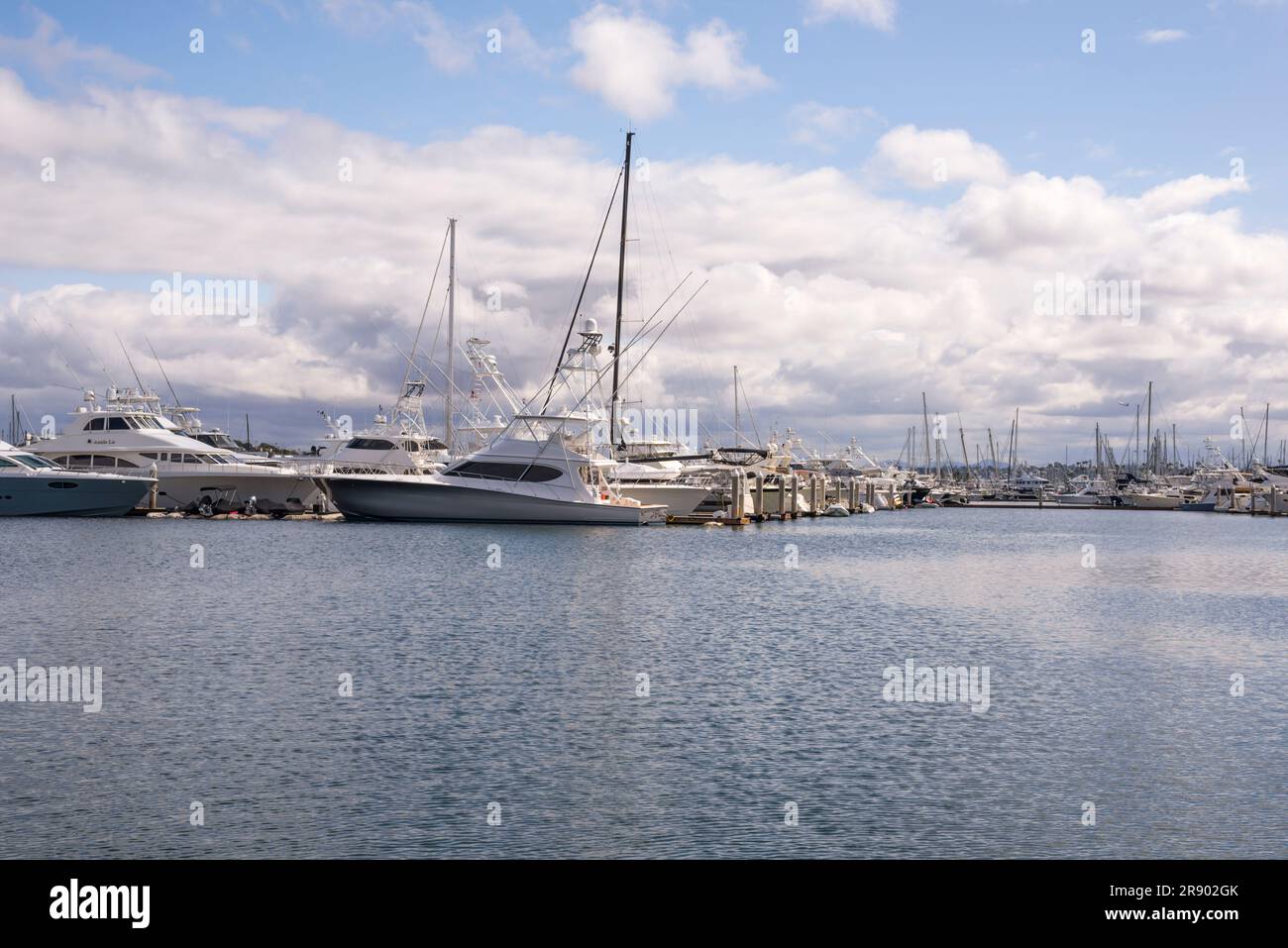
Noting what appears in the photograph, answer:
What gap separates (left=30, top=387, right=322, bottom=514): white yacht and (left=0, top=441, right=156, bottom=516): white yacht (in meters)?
5.85

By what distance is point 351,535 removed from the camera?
73312mm

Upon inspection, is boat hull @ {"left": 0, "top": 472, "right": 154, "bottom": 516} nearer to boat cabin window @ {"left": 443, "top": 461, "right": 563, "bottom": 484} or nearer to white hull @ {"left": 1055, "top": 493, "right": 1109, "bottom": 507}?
boat cabin window @ {"left": 443, "top": 461, "right": 563, "bottom": 484}

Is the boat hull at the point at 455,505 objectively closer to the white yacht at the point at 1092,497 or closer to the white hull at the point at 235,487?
the white hull at the point at 235,487

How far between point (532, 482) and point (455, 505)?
5941mm

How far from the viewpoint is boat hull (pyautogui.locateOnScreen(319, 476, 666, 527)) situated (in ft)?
265

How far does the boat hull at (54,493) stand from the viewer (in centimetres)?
8588

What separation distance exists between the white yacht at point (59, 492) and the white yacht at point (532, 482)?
68.4 ft

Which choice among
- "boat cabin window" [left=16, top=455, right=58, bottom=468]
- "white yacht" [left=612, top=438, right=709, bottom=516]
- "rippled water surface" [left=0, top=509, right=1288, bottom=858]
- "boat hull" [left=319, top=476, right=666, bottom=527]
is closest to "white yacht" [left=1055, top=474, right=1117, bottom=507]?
"white yacht" [left=612, top=438, right=709, bottom=516]

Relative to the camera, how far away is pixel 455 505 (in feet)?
269
